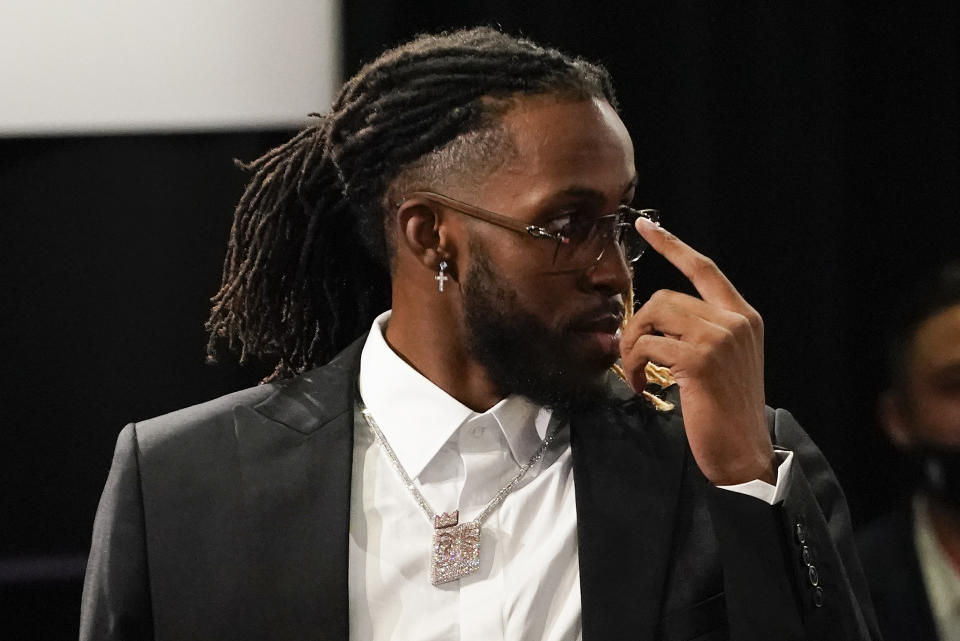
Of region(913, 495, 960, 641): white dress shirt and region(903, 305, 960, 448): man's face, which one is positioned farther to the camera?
region(903, 305, 960, 448): man's face

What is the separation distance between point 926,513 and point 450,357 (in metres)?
0.80

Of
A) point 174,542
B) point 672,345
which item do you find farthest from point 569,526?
point 174,542

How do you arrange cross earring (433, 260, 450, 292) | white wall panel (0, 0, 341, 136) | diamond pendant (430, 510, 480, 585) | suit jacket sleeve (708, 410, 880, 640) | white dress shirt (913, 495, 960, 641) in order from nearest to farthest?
suit jacket sleeve (708, 410, 880, 640), diamond pendant (430, 510, 480, 585), cross earring (433, 260, 450, 292), white dress shirt (913, 495, 960, 641), white wall panel (0, 0, 341, 136)

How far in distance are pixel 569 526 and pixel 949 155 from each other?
140 cm

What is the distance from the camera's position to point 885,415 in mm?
2443

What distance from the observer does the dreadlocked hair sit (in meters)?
1.69

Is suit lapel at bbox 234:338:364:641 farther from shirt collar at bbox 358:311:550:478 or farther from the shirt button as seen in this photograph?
the shirt button

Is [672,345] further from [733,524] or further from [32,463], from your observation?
[32,463]

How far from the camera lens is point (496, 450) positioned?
1.67m

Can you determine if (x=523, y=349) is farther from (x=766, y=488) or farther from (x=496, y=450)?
(x=766, y=488)

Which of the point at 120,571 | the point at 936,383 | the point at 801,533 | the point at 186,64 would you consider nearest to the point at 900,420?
the point at 936,383

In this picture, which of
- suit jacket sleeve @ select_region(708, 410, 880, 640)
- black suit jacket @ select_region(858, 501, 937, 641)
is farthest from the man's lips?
black suit jacket @ select_region(858, 501, 937, 641)

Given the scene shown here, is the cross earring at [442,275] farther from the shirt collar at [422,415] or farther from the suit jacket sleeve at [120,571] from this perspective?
the suit jacket sleeve at [120,571]

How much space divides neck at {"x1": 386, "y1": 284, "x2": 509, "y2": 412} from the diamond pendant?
20 centimetres
